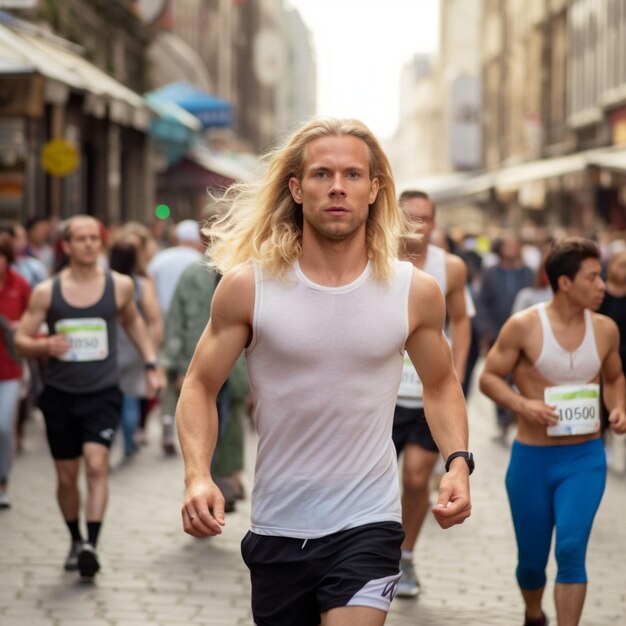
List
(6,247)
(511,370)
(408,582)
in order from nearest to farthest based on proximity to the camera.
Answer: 1. (511,370)
2. (408,582)
3. (6,247)

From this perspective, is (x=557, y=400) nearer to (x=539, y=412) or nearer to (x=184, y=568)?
(x=539, y=412)

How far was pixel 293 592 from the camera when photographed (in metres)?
4.27

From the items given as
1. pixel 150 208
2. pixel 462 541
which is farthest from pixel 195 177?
pixel 462 541

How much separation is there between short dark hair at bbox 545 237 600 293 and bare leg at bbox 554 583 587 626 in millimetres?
1276

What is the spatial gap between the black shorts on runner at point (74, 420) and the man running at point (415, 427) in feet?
4.85

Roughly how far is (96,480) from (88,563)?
1.74ft

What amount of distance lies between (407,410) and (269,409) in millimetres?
3569

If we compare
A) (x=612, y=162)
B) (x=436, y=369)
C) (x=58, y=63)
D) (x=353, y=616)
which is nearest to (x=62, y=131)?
(x=58, y=63)

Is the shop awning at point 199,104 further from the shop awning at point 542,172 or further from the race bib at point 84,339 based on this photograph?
the race bib at point 84,339

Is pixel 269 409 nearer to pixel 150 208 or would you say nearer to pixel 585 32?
pixel 150 208

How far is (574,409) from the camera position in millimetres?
6332

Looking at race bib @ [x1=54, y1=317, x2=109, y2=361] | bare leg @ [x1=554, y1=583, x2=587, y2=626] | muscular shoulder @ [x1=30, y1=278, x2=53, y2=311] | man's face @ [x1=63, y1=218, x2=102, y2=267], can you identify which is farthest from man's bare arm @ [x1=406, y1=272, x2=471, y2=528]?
muscular shoulder @ [x1=30, y1=278, x2=53, y2=311]

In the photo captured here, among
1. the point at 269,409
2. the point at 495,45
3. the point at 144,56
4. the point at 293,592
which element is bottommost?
the point at 293,592

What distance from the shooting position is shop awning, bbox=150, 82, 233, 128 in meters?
34.3
